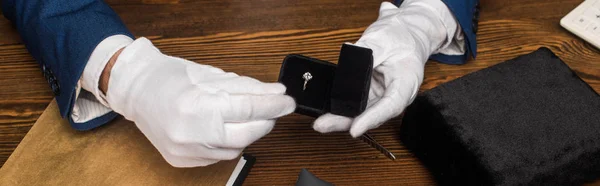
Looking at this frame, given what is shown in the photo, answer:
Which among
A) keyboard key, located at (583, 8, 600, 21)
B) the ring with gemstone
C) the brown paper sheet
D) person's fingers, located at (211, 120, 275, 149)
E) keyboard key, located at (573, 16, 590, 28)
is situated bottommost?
the brown paper sheet

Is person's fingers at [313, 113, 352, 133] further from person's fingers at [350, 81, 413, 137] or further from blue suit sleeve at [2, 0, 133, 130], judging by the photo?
blue suit sleeve at [2, 0, 133, 130]

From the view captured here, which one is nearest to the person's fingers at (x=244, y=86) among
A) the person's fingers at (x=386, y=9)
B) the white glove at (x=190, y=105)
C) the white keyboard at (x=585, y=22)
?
the white glove at (x=190, y=105)

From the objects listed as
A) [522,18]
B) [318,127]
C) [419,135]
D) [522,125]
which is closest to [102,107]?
[318,127]

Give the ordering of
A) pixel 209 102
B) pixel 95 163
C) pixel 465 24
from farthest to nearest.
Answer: pixel 465 24 < pixel 95 163 < pixel 209 102

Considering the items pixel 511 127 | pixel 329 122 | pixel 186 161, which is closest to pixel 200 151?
pixel 186 161

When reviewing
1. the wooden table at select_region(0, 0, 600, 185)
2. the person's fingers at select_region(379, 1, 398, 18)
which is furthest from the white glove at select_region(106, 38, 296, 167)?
the person's fingers at select_region(379, 1, 398, 18)

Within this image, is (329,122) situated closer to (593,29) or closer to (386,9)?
(386,9)

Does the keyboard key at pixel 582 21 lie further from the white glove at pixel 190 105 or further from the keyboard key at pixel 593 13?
the white glove at pixel 190 105
